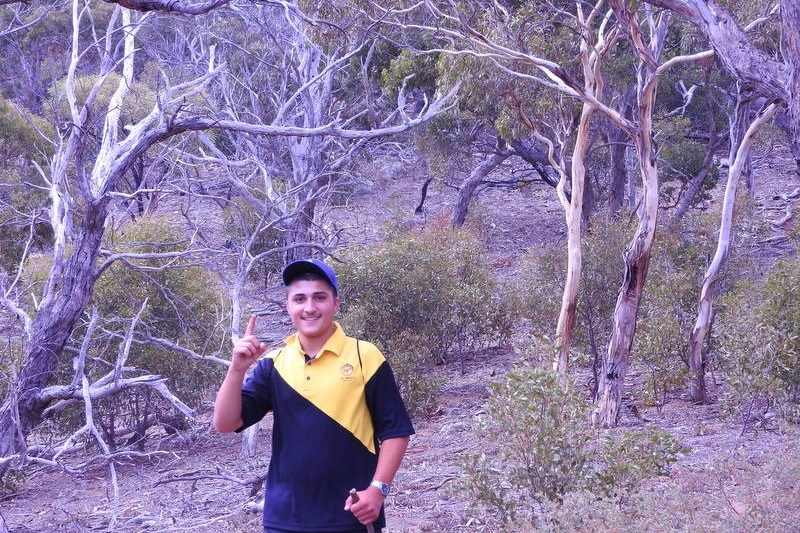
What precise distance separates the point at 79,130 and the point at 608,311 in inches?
257

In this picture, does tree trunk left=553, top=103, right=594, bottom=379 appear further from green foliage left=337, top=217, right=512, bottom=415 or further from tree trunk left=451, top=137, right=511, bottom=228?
tree trunk left=451, top=137, right=511, bottom=228

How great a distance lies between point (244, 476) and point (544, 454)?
10.7 ft

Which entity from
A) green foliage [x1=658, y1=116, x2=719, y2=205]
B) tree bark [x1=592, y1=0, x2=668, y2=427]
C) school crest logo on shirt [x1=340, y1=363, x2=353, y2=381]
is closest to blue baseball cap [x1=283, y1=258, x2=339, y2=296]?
school crest logo on shirt [x1=340, y1=363, x2=353, y2=381]

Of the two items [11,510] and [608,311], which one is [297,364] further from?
[608,311]

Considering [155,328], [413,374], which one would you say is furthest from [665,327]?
[155,328]

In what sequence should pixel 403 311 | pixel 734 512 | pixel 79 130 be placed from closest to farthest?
pixel 734 512
pixel 79 130
pixel 403 311

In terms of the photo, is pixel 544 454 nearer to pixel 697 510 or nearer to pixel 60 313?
pixel 697 510

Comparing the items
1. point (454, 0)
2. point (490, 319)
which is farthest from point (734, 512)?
point (490, 319)

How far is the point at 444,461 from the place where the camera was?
8148 millimetres

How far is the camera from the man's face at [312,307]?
3029 millimetres

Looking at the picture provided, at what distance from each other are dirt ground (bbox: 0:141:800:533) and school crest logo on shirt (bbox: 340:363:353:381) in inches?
84.2

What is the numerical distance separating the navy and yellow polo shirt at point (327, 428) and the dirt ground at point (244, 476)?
204 centimetres

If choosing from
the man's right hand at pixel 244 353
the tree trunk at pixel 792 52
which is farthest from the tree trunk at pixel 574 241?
the man's right hand at pixel 244 353

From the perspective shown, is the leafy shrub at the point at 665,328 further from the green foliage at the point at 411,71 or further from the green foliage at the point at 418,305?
the green foliage at the point at 411,71
